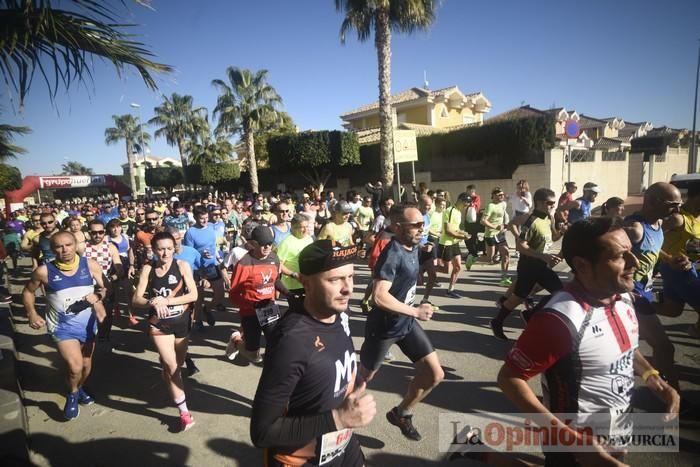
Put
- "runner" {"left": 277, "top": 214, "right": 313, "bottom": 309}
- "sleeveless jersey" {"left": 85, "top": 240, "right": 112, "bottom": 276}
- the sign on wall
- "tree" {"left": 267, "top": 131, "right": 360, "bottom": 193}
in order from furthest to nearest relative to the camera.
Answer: "tree" {"left": 267, "top": 131, "right": 360, "bottom": 193}, the sign on wall, "sleeveless jersey" {"left": 85, "top": 240, "right": 112, "bottom": 276}, "runner" {"left": 277, "top": 214, "right": 313, "bottom": 309}

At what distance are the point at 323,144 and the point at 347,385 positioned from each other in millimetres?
21589

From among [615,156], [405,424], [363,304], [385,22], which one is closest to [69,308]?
[363,304]

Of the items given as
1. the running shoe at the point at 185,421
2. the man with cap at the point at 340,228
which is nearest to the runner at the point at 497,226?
the man with cap at the point at 340,228

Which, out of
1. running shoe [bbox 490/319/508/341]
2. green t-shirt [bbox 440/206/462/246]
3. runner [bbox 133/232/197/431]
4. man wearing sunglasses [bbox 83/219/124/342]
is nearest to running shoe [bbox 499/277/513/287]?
green t-shirt [bbox 440/206/462/246]

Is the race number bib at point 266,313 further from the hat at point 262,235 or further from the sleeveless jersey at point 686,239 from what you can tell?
the sleeveless jersey at point 686,239

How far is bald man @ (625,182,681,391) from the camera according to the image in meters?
3.13

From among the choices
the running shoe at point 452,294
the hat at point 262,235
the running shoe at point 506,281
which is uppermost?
the hat at point 262,235

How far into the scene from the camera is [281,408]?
1.52 m

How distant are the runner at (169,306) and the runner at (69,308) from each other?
0.72 meters

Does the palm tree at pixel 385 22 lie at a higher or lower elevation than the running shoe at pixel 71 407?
higher

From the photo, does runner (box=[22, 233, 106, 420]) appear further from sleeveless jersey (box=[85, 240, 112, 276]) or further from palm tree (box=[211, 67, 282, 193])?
palm tree (box=[211, 67, 282, 193])

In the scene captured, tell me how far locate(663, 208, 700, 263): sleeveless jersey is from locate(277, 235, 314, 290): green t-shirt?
13.9 ft

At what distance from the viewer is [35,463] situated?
122 inches

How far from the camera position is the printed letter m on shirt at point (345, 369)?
1.76m
